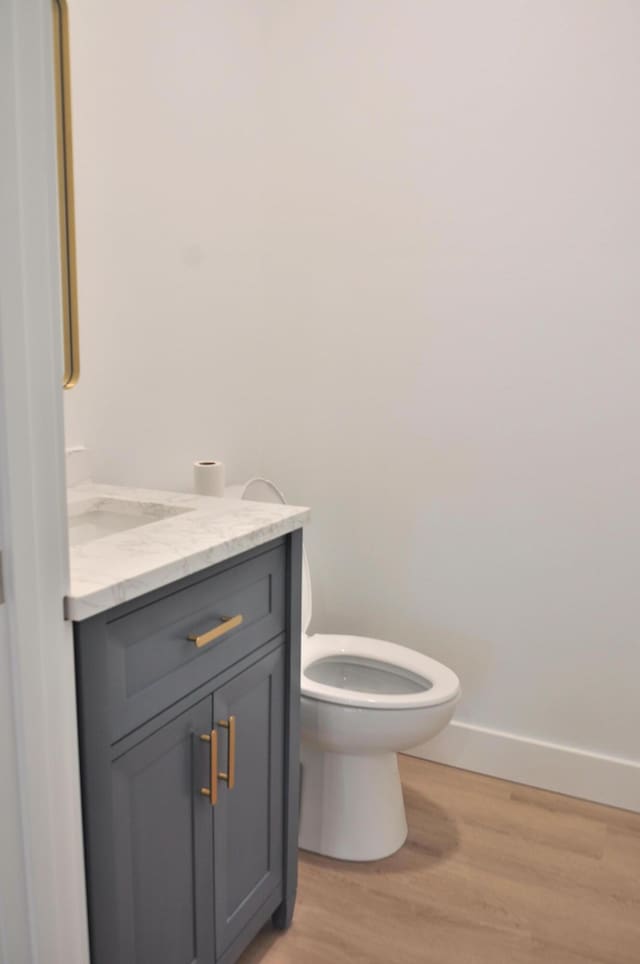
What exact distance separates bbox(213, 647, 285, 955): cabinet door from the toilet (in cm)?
26

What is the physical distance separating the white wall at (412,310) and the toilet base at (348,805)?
1.69 ft

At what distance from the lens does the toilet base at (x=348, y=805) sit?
1.82 m

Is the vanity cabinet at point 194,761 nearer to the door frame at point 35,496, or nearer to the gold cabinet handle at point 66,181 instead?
the door frame at point 35,496

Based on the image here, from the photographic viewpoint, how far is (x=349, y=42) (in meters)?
2.08

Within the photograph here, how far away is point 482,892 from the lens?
68.1 inches

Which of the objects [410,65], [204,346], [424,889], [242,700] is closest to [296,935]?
[424,889]

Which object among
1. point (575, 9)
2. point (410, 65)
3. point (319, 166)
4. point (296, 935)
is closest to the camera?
point (296, 935)

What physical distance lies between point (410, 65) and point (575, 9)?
0.43 meters

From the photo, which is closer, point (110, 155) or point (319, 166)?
point (110, 155)

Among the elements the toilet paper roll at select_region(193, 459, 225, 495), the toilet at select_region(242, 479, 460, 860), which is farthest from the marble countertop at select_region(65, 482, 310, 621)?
the toilet at select_region(242, 479, 460, 860)

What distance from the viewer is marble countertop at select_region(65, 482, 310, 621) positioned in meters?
0.97

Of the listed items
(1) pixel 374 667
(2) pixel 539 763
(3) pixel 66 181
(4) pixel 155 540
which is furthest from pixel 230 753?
(2) pixel 539 763

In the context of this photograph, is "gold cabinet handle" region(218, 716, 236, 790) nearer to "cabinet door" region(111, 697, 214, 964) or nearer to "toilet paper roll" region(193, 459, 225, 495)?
"cabinet door" region(111, 697, 214, 964)

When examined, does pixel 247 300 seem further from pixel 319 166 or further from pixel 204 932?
pixel 204 932
